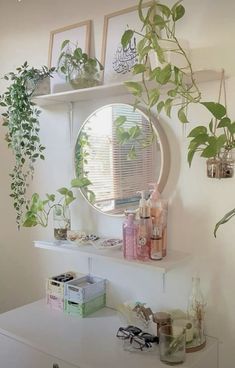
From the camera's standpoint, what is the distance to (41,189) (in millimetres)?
2150

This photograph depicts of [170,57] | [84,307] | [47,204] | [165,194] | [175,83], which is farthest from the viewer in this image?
[47,204]

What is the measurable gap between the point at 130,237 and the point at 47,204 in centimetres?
72

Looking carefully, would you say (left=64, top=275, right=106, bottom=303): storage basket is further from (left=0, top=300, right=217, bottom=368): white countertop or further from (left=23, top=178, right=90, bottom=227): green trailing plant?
(left=23, top=178, right=90, bottom=227): green trailing plant

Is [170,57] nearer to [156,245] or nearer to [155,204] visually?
[155,204]

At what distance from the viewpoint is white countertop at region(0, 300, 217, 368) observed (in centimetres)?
139

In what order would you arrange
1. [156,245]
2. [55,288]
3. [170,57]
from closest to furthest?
[170,57] → [156,245] → [55,288]

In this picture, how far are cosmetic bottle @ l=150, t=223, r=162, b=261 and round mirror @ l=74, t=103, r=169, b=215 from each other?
0.73ft

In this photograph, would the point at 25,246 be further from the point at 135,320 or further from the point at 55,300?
the point at 135,320

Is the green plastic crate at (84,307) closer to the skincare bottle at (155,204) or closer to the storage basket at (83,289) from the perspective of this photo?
the storage basket at (83,289)

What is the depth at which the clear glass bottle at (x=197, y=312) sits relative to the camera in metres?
1.47

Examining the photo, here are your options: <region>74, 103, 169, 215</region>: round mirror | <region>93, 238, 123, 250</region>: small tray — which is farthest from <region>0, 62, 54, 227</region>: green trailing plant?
<region>93, 238, 123, 250</region>: small tray

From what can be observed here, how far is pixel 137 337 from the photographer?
4.91ft

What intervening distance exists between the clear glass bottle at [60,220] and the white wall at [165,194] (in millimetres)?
50

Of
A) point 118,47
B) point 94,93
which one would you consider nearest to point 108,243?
point 94,93
